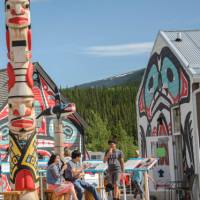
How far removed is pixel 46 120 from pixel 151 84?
25.7ft

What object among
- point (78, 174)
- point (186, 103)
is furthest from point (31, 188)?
point (186, 103)

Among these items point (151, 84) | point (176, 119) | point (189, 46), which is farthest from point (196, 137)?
point (151, 84)

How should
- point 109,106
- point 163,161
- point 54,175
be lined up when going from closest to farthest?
point 54,175 < point 163,161 < point 109,106

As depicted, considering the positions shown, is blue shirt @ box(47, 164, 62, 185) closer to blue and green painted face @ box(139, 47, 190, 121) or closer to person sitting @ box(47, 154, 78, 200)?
person sitting @ box(47, 154, 78, 200)

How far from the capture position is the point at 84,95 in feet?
185

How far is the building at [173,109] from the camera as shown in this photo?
2211cm

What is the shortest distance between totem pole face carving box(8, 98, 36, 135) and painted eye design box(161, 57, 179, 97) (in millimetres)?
8541

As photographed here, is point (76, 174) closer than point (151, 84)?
Yes

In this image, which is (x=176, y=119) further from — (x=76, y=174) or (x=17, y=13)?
(x=17, y=13)

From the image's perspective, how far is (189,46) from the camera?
80.1 feet

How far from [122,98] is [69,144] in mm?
23602

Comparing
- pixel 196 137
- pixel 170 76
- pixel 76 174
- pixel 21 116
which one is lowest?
pixel 76 174

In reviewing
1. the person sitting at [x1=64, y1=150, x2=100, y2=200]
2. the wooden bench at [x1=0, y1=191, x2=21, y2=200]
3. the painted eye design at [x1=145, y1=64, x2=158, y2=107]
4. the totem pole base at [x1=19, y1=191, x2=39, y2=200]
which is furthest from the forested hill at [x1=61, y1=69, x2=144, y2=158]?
the wooden bench at [x1=0, y1=191, x2=21, y2=200]

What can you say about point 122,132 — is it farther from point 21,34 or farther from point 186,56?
point 21,34
